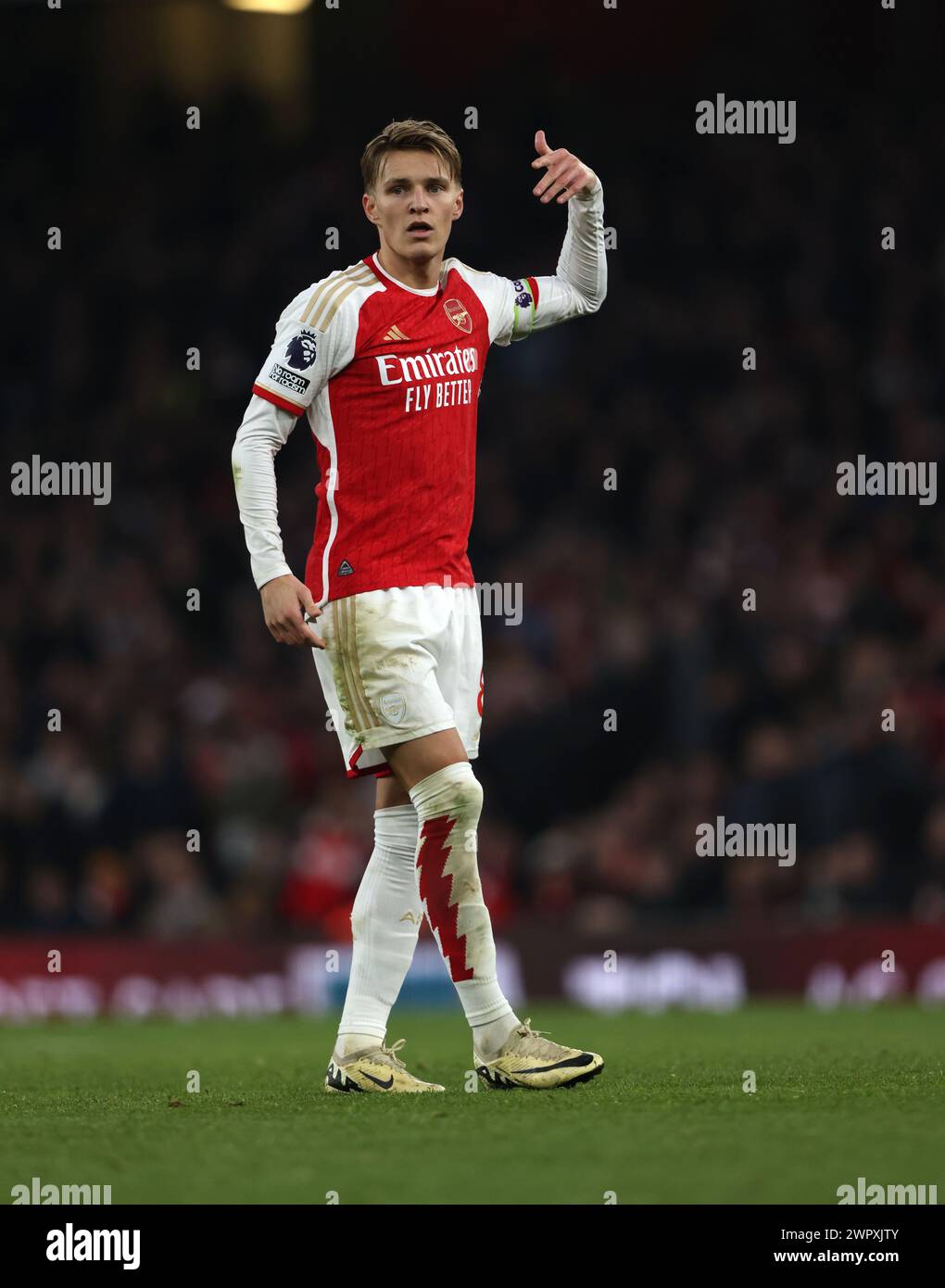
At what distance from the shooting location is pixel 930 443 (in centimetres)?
1597

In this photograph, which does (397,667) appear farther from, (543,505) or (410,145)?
(543,505)

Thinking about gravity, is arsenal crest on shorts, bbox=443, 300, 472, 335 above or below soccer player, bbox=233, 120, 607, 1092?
above

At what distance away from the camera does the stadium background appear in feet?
43.5

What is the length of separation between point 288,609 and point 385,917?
101cm

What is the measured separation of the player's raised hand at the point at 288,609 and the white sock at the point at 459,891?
0.53 metres

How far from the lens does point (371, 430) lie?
20.0 feet

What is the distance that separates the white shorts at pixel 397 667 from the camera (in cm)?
592

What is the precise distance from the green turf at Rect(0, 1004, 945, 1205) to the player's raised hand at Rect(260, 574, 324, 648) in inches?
49.4
